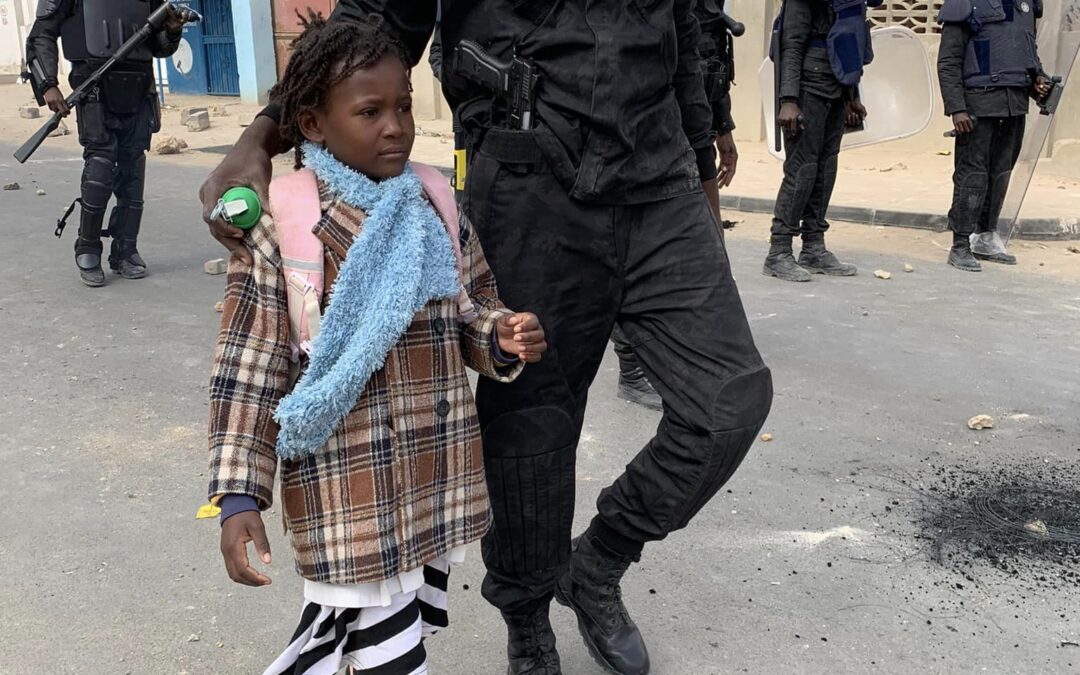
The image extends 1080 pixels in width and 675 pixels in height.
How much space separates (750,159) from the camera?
11.9m

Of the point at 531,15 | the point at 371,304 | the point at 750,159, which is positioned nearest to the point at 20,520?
the point at 371,304

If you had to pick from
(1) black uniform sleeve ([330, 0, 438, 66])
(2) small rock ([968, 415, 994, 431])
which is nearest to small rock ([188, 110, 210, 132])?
(2) small rock ([968, 415, 994, 431])

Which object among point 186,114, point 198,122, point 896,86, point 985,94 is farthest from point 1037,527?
point 186,114

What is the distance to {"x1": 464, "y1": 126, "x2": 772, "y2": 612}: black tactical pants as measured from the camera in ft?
7.20

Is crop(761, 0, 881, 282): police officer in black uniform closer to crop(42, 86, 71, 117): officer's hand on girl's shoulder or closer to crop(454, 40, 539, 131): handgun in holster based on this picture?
crop(42, 86, 71, 117): officer's hand on girl's shoulder

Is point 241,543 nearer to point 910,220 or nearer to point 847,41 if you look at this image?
point 847,41

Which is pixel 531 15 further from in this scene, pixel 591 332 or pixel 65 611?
pixel 65 611

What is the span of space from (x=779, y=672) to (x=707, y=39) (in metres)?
3.10

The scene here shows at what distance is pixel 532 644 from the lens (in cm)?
242

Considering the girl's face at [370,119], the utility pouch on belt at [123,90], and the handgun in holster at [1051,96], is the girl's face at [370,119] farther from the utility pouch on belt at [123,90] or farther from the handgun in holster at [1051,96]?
the handgun in holster at [1051,96]

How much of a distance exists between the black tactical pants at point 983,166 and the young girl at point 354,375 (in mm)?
5853

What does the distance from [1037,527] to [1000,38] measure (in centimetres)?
447

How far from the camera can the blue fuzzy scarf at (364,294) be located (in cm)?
181

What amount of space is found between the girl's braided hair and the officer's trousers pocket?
491 cm
